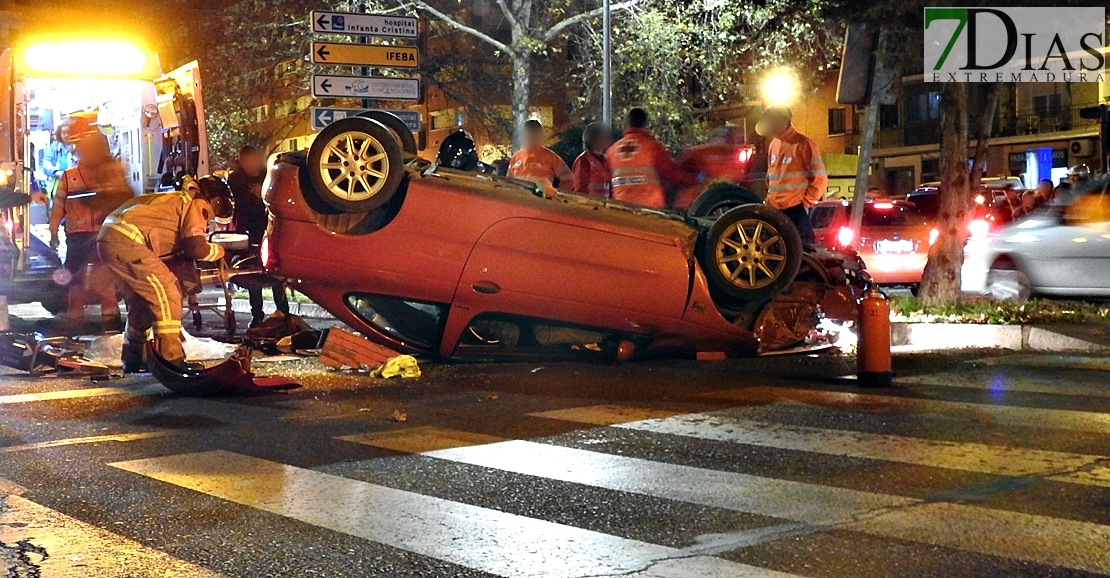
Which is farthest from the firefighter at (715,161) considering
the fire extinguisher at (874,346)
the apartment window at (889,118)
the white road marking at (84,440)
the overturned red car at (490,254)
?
the apartment window at (889,118)

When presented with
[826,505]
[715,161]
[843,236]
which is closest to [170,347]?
[826,505]

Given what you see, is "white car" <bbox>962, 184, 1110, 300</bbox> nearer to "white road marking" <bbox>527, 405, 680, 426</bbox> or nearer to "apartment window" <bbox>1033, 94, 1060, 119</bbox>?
"white road marking" <bbox>527, 405, 680, 426</bbox>

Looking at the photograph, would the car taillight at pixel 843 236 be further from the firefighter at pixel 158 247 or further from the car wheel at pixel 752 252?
the firefighter at pixel 158 247

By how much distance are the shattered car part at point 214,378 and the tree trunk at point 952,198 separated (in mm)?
7830

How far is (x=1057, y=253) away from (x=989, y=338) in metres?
2.83

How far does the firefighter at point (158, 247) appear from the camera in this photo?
28.7 ft

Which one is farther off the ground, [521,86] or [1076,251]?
[521,86]

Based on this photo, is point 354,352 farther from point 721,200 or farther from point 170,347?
point 721,200

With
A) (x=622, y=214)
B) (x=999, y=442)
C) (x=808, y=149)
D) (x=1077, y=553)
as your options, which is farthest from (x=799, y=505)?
(x=808, y=149)

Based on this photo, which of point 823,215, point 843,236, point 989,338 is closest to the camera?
point 989,338

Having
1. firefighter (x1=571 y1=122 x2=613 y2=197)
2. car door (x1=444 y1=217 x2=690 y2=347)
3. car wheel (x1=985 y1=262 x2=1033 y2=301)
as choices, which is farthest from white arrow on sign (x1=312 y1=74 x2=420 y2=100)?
car wheel (x1=985 y1=262 x2=1033 y2=301)

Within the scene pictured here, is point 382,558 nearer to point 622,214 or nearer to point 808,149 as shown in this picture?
point 622,214

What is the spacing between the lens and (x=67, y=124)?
46.8 feet

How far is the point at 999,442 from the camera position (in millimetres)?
6488
